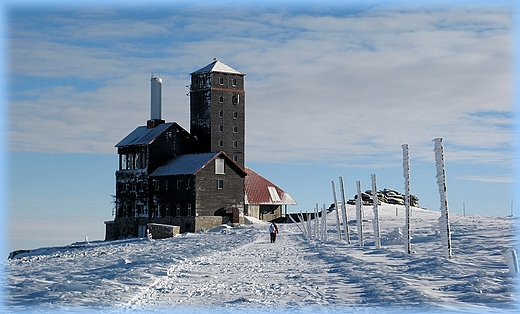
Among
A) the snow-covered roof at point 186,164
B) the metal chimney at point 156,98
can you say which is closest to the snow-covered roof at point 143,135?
the metal chimney at point 156,98

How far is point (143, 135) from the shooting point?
6512 cm

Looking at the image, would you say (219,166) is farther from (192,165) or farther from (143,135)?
(143,135)

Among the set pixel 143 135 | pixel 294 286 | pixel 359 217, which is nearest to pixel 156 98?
pixel 143 135

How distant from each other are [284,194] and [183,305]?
204 ft

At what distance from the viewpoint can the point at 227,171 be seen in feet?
203

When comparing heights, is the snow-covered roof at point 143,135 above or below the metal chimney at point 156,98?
below

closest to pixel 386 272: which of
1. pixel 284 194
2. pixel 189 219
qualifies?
pixel 189 219

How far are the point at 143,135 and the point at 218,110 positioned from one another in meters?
7.49

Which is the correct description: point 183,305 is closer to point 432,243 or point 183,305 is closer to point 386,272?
point 386,272

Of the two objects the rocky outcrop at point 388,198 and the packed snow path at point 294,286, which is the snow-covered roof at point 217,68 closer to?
the rocky outcrop at point 388,198

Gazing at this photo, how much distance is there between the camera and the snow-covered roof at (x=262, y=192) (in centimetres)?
7050

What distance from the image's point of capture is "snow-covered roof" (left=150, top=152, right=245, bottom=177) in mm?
60062

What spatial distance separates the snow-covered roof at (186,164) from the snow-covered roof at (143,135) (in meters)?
2.80

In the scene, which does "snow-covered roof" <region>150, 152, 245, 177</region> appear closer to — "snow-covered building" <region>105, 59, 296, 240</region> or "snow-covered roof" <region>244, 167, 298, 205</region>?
"snow-covered building" <region>105, 59, 296, 240</region>
